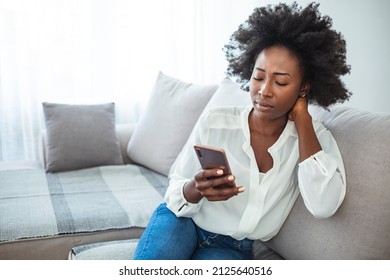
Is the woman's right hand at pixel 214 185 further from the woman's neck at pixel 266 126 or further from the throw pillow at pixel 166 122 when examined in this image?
the throw pillow at pixel 166 122

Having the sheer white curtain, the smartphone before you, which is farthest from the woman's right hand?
the sheer white curtain

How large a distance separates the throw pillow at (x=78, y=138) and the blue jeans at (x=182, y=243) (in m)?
0.84

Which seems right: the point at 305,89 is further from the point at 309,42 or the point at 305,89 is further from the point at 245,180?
the point at 245,180

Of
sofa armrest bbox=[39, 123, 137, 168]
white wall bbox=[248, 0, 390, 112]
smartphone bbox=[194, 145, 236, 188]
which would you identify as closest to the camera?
smartphone bbox=[194, 145, 236, 188]

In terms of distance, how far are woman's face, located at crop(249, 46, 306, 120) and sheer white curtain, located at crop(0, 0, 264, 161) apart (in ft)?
4.40

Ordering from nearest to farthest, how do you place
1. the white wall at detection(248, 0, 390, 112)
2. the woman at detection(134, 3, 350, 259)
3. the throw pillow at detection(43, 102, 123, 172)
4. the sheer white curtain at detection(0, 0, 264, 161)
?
the woman at detection(134, 3, 350, 259), the white wall at detection(248, 0, 390, 112), the throw pillow at detection(43, 102, 123, 172), the sheer white curtain at detection(0, 0, 264, 161)

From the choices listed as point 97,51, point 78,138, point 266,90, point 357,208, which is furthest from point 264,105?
point 97,51

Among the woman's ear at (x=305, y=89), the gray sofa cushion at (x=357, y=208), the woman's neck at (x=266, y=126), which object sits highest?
the woman's ear at (x=305, y=89)

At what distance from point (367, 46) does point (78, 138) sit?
119cm

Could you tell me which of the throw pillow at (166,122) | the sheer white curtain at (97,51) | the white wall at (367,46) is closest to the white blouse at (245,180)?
the throw pillow at (166,122)

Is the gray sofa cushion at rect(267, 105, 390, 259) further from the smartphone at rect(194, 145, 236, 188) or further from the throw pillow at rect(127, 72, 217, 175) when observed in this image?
the throw pillow at rect(127, 72, 217, 175)

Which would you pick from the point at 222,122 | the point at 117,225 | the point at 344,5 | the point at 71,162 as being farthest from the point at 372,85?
the point at 71,162

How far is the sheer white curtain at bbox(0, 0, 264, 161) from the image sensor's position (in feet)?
7.00

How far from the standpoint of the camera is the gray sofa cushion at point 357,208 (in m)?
0.94
